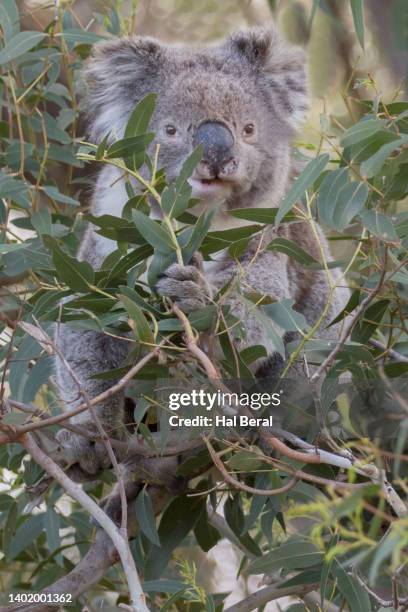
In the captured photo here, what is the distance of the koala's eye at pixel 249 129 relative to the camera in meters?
2.80

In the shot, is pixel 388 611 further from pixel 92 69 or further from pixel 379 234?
pixel 92 69

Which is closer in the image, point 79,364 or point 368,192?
point 368,192

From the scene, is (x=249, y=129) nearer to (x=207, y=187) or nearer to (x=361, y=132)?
(x=207, y=187)

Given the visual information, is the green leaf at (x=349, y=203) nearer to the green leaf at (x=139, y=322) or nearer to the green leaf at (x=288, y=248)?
the green leaf at (x=288, y=248)

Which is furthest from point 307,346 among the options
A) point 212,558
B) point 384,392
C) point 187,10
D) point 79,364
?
point 187,10

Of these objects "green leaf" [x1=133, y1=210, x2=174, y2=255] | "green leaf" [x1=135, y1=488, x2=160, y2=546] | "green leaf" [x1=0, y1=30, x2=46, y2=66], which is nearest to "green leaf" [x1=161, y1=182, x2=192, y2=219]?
"green leaf" [x1=133, y1=210, x2=174, y2=255]

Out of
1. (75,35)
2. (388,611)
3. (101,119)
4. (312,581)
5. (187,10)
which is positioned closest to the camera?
(388,611)

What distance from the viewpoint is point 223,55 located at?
298 centimetres

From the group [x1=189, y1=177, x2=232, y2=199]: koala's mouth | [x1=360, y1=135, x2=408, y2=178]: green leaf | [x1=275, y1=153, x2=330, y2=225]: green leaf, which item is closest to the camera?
[x1=360, y1=135, x2=408, y2=178]: green leaf

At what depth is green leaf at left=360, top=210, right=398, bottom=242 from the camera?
5.81 feet

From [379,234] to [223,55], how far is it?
1388 mm

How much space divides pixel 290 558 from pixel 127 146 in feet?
3.08

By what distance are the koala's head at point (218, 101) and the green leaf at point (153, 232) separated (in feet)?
1.87

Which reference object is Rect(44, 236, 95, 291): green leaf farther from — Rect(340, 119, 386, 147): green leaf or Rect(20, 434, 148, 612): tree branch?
Rect(340, 119, 386, 147): green leaf
